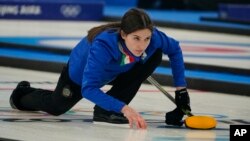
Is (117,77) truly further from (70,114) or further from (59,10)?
(59,10)

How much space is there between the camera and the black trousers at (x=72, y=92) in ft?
15.8

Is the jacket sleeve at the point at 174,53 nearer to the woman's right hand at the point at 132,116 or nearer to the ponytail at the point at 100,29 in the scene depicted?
the ponytail at the point at 100,29

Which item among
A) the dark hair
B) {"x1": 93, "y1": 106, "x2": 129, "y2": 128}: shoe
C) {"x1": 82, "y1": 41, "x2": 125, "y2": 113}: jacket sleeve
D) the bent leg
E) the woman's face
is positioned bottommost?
{"x1": 93, "y1": 106, "x2": 129, "y2": 128}: shoe

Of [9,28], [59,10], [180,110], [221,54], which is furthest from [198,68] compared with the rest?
[59,10]

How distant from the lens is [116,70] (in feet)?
15.5

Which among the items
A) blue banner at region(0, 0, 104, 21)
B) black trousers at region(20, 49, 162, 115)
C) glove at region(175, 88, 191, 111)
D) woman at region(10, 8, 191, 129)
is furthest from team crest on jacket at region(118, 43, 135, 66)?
blue banner at region(0, 0, 104, 21)

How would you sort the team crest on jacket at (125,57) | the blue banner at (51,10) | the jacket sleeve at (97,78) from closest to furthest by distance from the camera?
the jacket sleeve at (97,78) → the team crest on jacket at (125,57) → the blue banner at (51,10)

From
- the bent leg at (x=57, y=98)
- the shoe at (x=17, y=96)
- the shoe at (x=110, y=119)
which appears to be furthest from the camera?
the shoe at (x=17, y=96)

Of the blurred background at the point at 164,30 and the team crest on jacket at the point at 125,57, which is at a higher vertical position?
the team crest on jacket at the point at 125,57

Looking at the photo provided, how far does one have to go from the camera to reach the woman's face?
14.5ft

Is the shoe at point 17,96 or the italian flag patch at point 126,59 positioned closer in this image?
the italian flag patch at point 126,59

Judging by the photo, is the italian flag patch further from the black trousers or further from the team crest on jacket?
the black trousers

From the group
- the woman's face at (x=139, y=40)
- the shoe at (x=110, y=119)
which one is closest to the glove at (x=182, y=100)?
the shoe at (x=110, y=119)

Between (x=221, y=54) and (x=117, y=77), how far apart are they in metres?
4.46
